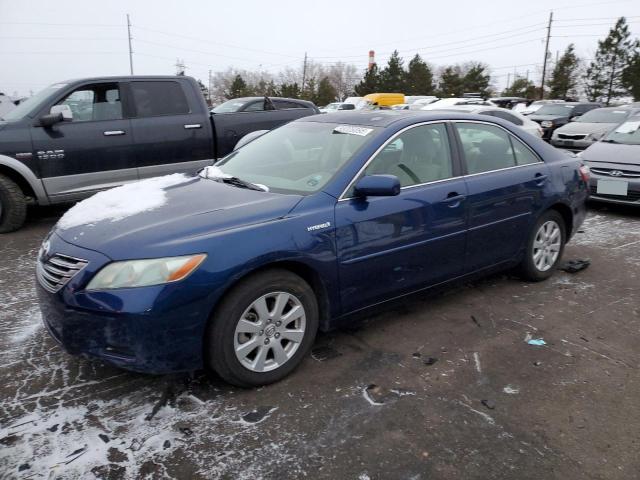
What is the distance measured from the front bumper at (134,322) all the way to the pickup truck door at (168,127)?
4160mm

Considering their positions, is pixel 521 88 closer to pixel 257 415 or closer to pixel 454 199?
pixel 454 199

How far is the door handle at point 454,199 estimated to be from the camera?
3668mm

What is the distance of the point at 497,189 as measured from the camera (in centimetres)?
402

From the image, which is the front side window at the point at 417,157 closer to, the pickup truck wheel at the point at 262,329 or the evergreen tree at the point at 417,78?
the pickup truck wheel at the point at 262,329

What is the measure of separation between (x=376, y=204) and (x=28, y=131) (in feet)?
15.9

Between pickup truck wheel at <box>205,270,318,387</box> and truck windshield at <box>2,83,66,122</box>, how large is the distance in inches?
194

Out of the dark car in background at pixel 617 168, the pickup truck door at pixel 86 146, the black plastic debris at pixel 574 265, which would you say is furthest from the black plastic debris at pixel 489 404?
the dark car in background at pixel 617 168

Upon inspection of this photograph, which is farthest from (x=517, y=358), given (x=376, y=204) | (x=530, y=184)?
(x=530, y=184)

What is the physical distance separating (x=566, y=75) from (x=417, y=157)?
172 ft

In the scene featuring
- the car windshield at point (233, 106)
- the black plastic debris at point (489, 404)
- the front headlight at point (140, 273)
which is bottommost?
the black plastic debris at point (489, 404)

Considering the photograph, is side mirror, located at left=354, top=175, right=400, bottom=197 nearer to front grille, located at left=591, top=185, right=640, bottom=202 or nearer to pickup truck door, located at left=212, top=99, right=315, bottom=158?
pickup truck door, located at left=212, top=99, right=315, bottom=158

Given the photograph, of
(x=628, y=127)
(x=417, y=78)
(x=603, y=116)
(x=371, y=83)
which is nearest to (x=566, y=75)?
(x=417, y=78)

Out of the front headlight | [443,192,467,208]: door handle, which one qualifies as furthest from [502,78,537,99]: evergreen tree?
the front headlight

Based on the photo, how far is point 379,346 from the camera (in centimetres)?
348
